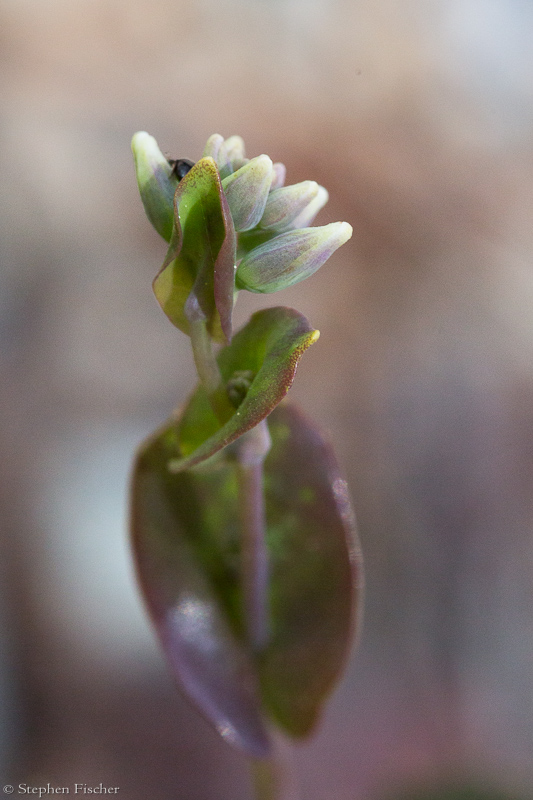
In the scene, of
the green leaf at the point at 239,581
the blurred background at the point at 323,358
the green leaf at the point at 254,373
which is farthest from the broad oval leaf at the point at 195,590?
the blurred background at the point at 323,358

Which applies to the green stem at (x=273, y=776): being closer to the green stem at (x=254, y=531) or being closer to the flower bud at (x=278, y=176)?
the green stem at (x=254, y=531)

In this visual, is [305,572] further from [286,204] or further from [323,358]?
[323,358]

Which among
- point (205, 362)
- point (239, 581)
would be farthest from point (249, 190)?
point (239, 581)

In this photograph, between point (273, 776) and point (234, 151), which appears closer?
point (234, 151)

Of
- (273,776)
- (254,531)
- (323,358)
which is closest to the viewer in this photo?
(254,531)

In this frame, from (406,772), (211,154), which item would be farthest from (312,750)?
(211,154)

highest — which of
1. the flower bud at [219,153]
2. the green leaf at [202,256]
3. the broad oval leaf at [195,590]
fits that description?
the flower bud at [219,153]
